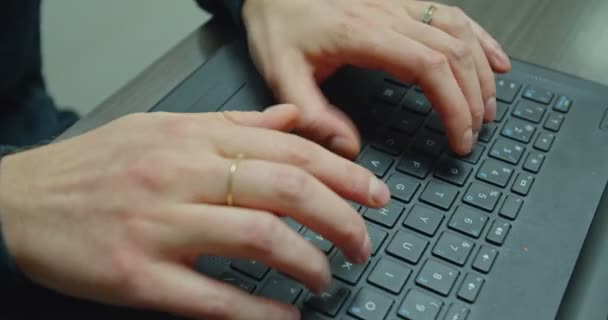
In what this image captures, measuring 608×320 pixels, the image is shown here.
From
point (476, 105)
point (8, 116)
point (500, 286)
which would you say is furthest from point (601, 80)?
point (8, 116)

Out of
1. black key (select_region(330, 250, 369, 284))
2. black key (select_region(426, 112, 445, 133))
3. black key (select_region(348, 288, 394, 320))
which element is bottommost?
black key (select_region(348, 288, 394, 320))

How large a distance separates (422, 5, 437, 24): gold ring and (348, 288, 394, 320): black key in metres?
0.25

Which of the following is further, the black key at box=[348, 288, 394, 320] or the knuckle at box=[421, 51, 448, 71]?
the knuckle at box=[421, 51, 448, 71]

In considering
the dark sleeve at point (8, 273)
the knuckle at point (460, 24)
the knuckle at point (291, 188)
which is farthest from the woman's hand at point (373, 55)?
the dark sleeve at point (8, 273)

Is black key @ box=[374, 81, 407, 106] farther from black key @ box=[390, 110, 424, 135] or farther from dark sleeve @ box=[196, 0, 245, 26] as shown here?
dark sleeve @ box=[196, 0, 245, 26]

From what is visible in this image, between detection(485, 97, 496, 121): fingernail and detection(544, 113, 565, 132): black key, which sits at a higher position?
detection(544, 113, 565, 132): black key

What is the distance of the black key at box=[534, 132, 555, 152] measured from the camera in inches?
20.0

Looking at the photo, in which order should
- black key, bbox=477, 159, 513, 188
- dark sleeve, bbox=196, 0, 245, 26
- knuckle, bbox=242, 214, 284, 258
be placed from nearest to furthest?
1. knuckle, bbox=242, 214, 284, 258
2. black key, bbox=477, 159, 513, 188
3. dark sleeve, bbox=196, 0, 245, 26

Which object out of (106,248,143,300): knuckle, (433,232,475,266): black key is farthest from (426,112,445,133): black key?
(106,248,143,300): knuckle

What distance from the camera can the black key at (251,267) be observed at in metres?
0.42

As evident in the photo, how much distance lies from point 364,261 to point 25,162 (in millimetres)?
232

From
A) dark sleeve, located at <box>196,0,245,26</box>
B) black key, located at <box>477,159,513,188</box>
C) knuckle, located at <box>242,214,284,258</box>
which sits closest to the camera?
knuckle, located at <box>242,214,284,258</box>

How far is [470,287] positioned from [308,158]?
126mm

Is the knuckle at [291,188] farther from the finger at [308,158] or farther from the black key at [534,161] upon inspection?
the black key at [534,161]
